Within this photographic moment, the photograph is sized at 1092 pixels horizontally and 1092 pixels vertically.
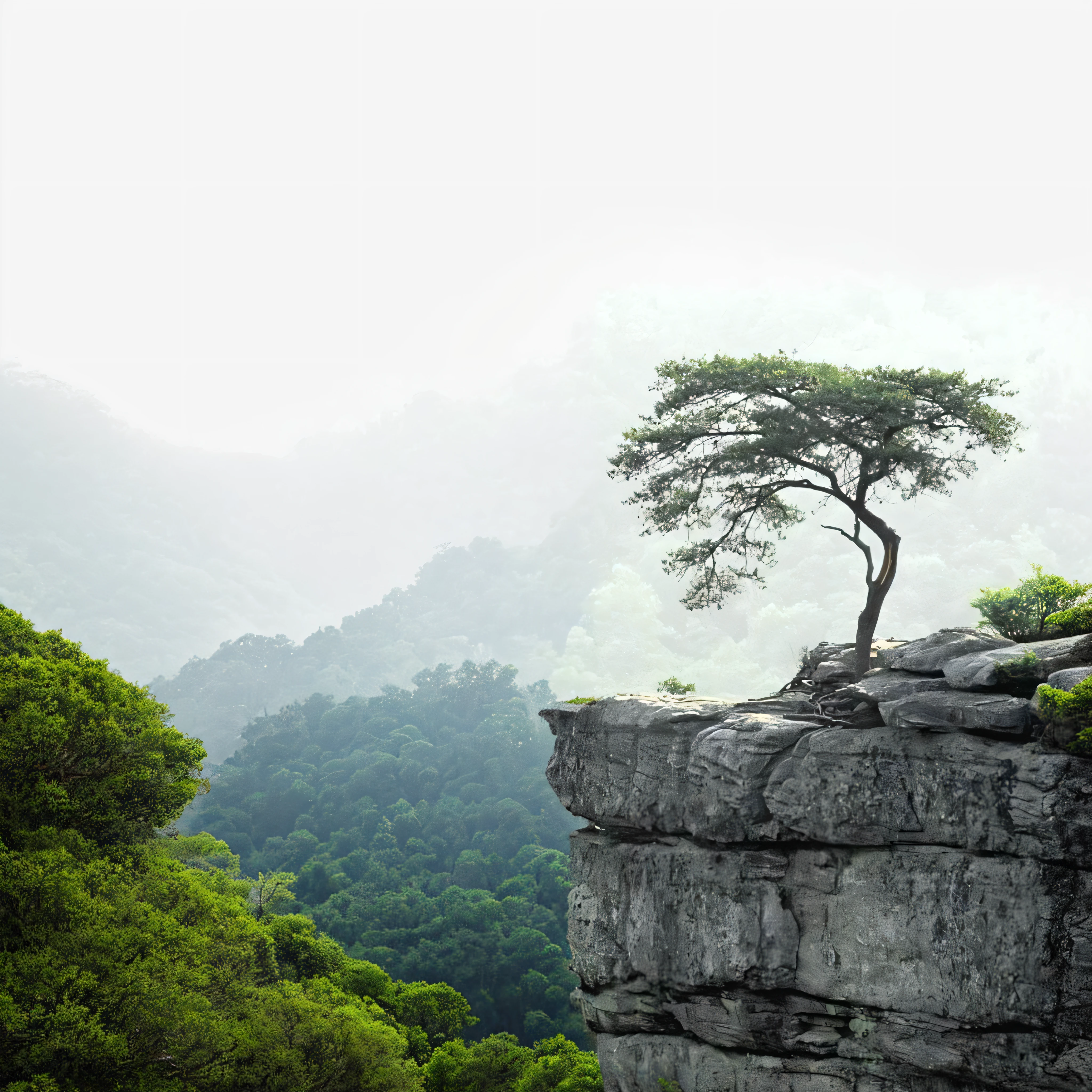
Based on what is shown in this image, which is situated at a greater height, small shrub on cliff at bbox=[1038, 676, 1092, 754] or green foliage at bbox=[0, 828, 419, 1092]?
small shrub on cliff at bbox=[1038, 676, 1092, 754]

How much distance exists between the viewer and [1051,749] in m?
11.0

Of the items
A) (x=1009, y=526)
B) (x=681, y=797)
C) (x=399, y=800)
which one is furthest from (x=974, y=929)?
(x=1009, y=526)

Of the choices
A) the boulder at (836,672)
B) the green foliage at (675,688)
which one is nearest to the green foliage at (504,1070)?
the green foliage at (675,688)

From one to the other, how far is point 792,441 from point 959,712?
642 centimetres

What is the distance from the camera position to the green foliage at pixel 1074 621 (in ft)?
42.4

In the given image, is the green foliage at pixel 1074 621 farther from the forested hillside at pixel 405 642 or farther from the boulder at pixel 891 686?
the forested hillside at pixel 405 642

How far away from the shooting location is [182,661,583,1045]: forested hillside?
46.8 meters

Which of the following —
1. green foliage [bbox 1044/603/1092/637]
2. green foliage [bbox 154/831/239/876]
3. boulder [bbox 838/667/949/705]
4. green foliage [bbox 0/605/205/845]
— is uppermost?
green foliage [bbox 1044/603/1092/637]

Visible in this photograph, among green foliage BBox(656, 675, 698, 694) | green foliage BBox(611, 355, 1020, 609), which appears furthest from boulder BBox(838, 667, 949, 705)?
green foliage BBox(656, 675, 698, 694)

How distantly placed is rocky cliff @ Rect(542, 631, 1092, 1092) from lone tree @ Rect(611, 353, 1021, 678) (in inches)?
114

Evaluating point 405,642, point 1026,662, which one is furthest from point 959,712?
point 405,642

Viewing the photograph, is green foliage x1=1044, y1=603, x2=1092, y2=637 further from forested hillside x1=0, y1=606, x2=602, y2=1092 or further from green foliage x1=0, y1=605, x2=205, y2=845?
green foliage x1=0, y1=605, x2=205, y2=845

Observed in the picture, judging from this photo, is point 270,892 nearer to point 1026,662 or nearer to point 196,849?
point 196,849

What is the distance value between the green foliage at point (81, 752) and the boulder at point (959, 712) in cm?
1507
